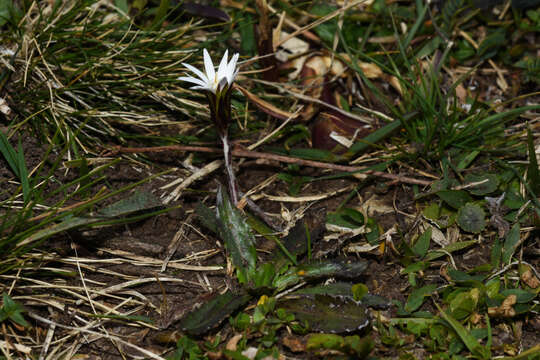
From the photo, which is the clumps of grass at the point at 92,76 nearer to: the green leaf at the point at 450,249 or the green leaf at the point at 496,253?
the green leaf at the point at 450,249

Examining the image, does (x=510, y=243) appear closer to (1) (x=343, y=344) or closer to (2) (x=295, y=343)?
(1) (x=343, y=344)

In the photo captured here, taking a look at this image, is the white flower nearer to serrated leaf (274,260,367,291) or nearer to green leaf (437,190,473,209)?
serrated leaf (274,260,367,291)

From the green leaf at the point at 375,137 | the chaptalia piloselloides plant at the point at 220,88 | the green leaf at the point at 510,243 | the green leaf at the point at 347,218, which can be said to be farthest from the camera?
the green leaf at the point at 375,137

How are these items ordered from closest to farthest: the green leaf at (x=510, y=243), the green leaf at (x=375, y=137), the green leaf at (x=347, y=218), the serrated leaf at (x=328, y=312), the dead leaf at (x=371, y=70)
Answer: the serrated leaf at (x=328, y=312), the green leaf at (x=510, y=243), the green leaf at (x=347, y=218), the green leaf at (x=375, y=137), the dead leaf at (x=371, y=70)

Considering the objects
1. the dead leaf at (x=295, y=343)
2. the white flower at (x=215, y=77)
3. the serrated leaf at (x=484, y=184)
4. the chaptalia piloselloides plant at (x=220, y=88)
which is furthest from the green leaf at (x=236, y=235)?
the serrated leaf at (x=484, y=184)

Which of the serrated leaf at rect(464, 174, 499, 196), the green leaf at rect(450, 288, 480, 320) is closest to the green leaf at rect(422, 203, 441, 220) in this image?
the serrated leaf at rect(464, 174, 499, 196)

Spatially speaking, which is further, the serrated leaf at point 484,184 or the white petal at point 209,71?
the serrated leaf at point 484,184
